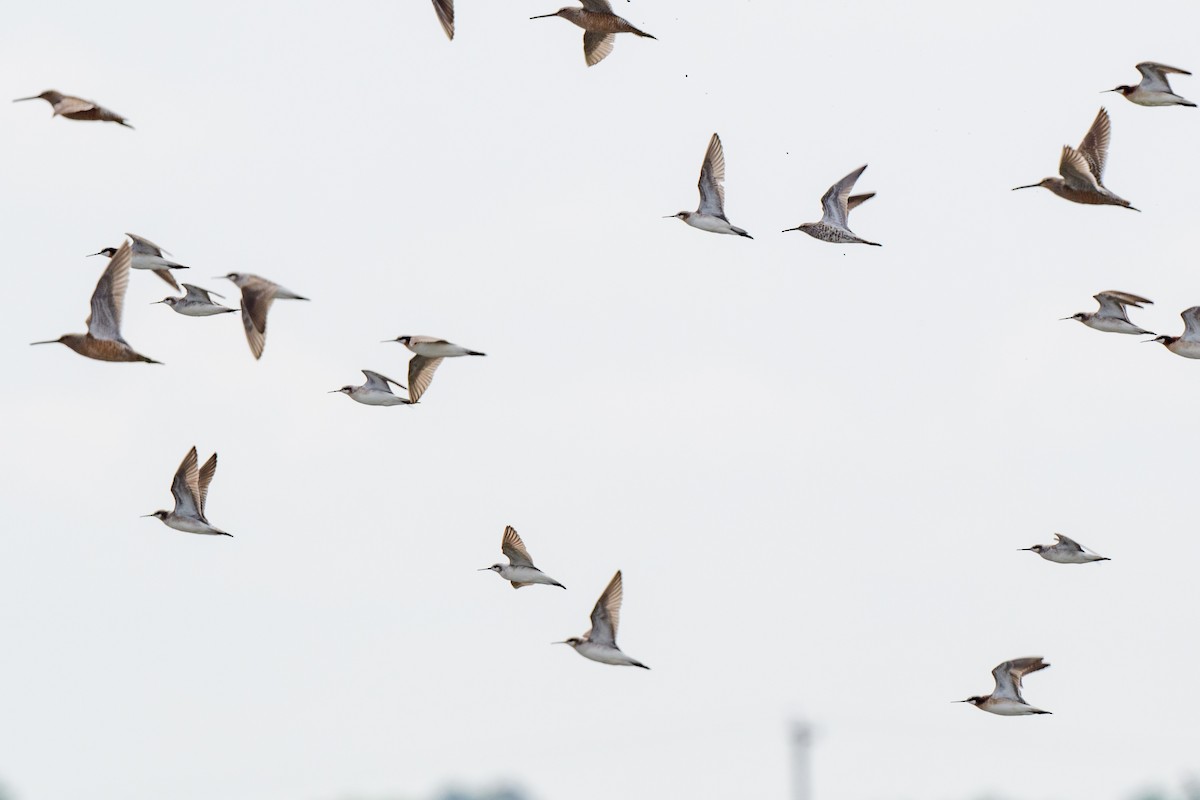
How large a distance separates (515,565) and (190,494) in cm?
473

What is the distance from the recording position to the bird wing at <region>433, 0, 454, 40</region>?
33.1 metres

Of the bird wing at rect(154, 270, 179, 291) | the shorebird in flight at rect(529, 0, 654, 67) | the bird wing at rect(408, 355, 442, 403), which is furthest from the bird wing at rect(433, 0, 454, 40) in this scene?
the bird wing at rect(408, 355, 442, 403)

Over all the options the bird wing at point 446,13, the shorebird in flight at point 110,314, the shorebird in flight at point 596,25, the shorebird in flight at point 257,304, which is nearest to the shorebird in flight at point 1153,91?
the shorebird in flight at point 596,25

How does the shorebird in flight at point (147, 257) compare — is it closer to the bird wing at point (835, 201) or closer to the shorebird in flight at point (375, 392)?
the shorebird in flight at point (375, 392)

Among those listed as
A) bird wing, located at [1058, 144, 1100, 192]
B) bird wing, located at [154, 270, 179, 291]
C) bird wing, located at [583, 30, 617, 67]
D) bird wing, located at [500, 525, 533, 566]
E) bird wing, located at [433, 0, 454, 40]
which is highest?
bird wing, located at [433, 0, 454, 40]

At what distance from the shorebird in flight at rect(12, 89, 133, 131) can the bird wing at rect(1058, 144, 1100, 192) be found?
12038mm

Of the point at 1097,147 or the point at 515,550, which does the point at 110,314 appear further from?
the point at 1097,147

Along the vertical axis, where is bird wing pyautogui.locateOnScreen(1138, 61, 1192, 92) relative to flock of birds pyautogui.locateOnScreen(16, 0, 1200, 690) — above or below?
above

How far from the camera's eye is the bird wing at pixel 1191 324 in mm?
36469

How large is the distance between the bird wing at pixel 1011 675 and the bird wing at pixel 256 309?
11.9 metres

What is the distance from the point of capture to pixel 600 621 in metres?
36.8

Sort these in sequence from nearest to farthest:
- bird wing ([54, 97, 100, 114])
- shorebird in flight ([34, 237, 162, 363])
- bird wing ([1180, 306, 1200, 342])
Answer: shorebird in flight ([34, 237, 162, 363])
bird wing ([54, 97, 100, 114])
bird wing ([1180, 306, 1200, 342])

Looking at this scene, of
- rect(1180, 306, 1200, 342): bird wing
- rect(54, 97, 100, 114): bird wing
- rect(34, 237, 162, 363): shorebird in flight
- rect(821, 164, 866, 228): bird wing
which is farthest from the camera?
rect(821, 164, 866, 228): bird wing

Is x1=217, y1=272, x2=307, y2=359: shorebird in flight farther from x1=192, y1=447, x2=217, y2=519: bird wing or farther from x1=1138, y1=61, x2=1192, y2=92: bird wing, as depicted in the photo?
x1=1138, y1=61, x2=1192, y2=92: bird wing
